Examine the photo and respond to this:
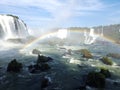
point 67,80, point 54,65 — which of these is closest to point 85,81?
point 67,80

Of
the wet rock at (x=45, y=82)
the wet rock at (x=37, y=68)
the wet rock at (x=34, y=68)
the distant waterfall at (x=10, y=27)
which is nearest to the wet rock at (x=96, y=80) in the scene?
the wet rock at (x=45, y=82)

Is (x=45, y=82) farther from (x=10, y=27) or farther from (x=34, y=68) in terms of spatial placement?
(x=10, y=27)

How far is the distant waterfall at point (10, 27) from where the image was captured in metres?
84.3

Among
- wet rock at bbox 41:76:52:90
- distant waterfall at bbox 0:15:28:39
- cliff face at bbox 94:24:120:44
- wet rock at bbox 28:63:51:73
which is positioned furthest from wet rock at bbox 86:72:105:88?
cliff face at bbox 94:24:120:44

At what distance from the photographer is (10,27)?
88.9m

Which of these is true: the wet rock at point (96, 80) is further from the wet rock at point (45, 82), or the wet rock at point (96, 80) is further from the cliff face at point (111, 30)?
the cliff face at point (111, 30)

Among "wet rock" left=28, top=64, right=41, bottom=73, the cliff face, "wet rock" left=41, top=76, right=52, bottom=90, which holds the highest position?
the cliff face

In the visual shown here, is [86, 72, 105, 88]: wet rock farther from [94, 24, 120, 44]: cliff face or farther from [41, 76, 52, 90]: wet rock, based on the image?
[94, 24, 120, 44]: cliff face

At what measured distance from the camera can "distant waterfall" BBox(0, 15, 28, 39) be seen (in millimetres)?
84312

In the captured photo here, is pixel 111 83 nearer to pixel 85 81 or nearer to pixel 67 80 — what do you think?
pixel 85 81

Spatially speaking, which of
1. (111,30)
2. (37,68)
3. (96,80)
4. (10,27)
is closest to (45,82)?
(96,80)

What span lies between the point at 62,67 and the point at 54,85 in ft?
33.3

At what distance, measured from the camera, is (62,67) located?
4131cm

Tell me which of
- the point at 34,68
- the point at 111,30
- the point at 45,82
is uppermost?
the point at 111,30
